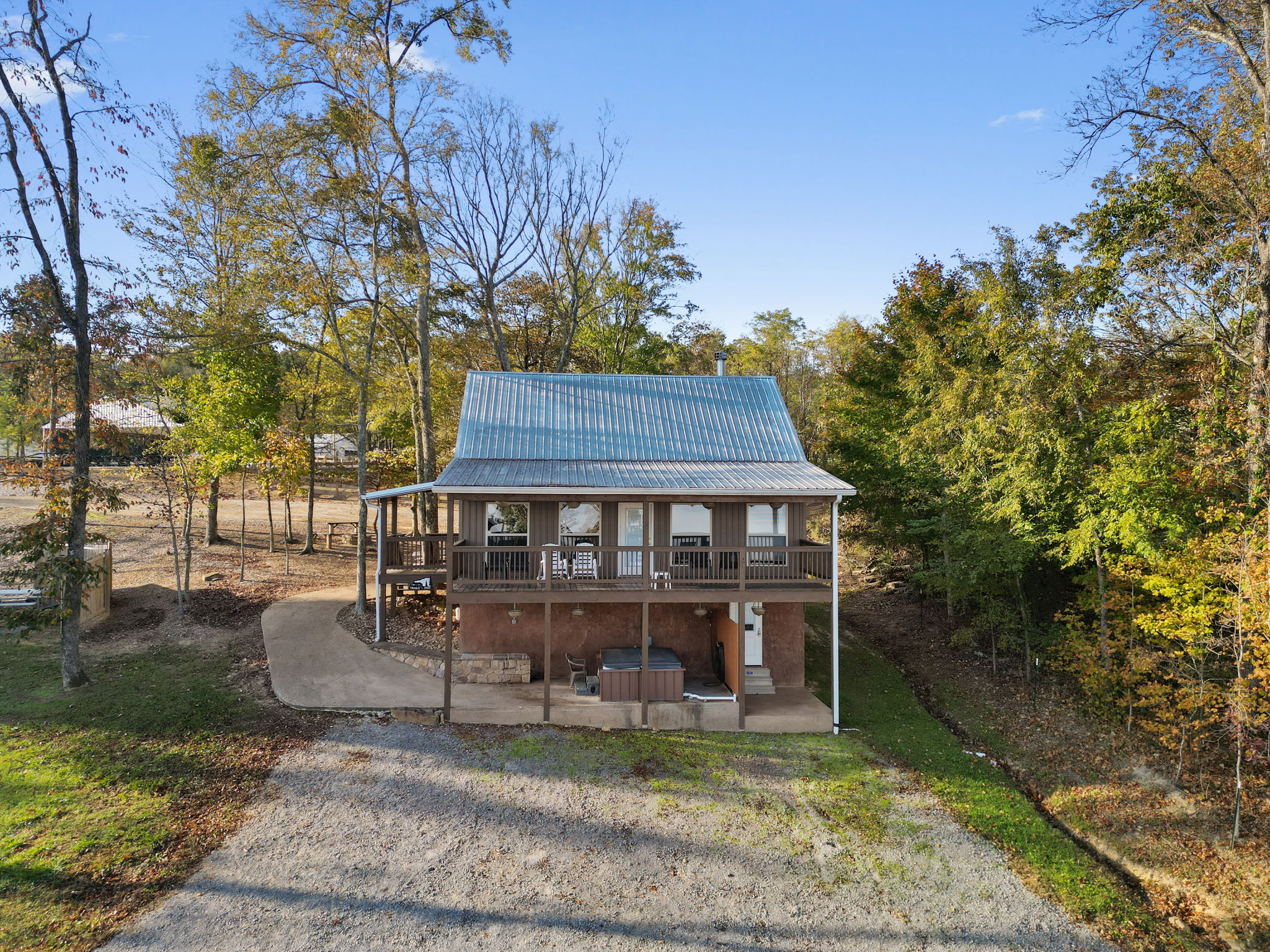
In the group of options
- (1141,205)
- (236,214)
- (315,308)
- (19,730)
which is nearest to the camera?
(19,730)

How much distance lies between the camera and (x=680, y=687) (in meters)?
12.8

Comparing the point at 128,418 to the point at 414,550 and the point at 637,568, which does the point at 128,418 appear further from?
the point at 637,568

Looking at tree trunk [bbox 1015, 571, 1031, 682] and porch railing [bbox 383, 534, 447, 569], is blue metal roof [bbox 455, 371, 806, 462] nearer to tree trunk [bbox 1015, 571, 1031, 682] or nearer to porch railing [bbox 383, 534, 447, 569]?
porch railing [bbox 383, 534, 447, 569]

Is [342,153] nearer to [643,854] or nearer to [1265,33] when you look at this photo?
[643,854]

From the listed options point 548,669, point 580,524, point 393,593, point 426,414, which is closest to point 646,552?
point 580,524

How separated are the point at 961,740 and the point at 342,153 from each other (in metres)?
22.7

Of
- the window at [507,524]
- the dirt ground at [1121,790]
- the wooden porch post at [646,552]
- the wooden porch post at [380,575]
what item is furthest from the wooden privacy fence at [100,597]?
the dirt ground at [1121,790]

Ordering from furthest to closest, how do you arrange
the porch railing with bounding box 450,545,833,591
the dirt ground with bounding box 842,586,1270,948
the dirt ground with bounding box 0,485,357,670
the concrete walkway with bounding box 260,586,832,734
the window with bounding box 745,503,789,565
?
the dirt ground with bounding box 0,485,357,670
the window with bounding box 745,503,789,565
the porch railing with bounding box 450,545,833,591
the concrete walkway with bounding box 260,586,832,734
the dirt ground with bounding box 842,586,1270,948

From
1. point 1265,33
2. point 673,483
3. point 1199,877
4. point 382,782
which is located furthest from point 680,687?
point 1265,33

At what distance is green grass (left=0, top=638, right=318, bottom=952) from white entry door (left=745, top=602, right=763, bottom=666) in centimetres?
952

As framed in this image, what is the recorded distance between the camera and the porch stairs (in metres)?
13.9

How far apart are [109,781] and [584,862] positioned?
23.4 ft

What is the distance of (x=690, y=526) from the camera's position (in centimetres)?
1440

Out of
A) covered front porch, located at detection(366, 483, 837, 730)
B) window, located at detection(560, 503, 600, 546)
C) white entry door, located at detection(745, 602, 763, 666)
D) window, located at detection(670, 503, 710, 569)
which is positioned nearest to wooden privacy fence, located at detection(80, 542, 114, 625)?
covered front porch, located at detection(366, 483, 837, 730)
